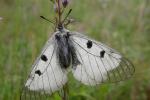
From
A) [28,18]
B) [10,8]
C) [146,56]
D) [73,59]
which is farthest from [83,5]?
[73,59]

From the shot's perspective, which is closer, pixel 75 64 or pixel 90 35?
pixel 75 64

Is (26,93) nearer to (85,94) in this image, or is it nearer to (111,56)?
(111,56)

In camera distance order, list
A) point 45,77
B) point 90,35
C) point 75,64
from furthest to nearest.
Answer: point 90,35 → point 75,64 → point 45,77

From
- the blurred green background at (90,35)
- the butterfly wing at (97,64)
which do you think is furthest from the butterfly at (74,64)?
the blurred green background at (90,35)

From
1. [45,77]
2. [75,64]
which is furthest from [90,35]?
[45,77]

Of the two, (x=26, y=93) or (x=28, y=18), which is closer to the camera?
(x=26, y=93)

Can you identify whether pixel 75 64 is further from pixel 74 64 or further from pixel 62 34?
pixel 62 34

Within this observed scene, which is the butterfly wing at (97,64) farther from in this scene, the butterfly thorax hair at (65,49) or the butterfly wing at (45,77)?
the butterfly wing at (45,77)
